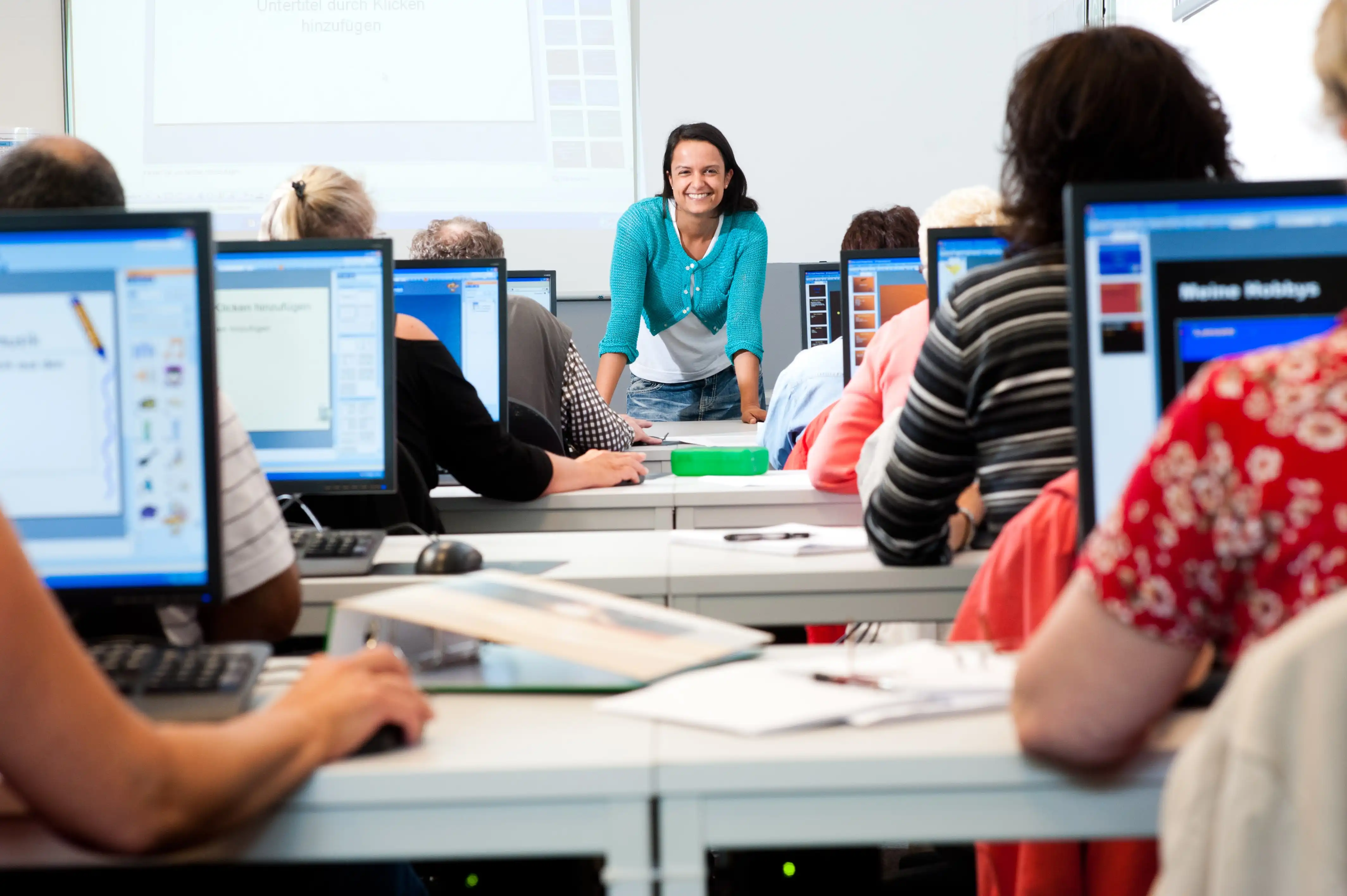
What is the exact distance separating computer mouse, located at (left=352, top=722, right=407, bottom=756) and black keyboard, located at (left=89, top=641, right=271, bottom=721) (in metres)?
0.13

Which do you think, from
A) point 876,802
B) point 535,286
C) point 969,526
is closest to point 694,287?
point 535,286

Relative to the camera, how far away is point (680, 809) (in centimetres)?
87

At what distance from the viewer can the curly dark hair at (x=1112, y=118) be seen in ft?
4.54

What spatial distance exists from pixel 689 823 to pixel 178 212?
2.22 ft

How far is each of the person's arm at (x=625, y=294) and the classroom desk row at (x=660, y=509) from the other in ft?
6.91

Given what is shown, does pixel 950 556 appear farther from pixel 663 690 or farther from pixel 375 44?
pixel 375 44

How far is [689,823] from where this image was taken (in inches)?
34.3

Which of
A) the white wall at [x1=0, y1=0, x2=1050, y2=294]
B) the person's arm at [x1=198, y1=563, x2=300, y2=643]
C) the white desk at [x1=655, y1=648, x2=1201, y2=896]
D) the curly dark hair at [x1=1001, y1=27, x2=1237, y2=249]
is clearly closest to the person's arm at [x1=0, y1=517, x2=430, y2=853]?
the white desk at [x1=655, y1=648, x2=1201, y2=896]

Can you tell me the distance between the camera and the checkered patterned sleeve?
332 centimetres

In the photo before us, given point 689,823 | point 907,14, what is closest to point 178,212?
point 689,823

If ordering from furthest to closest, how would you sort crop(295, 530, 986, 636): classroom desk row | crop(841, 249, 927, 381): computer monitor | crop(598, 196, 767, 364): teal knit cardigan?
crop(598, 196, 767, 364): teal knit cardigan → crop(841, 249, 927, 381): computer monitor → crop(295, 530, 986, 636): classroom desk row

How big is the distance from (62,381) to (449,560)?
60cm

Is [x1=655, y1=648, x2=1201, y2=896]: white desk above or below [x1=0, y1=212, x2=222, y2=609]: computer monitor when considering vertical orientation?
below

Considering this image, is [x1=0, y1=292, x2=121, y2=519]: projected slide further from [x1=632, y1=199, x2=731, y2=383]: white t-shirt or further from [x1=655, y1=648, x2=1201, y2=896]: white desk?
[x1=632, y1=199, x2=731, y2=383]: white t-shirt
